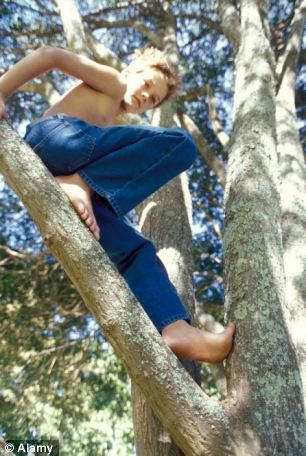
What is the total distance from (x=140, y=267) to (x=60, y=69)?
805 millimetres

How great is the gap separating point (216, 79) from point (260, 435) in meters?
5.90

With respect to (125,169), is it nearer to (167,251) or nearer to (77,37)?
(167,251)

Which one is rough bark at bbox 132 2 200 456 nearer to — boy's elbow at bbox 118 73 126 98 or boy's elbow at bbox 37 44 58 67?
boy's elbow at bbox 118 73 126 98

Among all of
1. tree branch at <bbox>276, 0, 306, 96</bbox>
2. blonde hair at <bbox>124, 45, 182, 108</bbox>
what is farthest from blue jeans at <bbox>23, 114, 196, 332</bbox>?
tree branch at <bbox>276, 0, 306, 96</bbox>

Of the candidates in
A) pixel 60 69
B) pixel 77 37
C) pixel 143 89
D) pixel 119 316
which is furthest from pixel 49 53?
pixel 77 37

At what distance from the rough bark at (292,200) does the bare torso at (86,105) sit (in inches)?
41.8

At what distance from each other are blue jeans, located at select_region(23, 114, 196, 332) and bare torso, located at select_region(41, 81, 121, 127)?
0.47 feet

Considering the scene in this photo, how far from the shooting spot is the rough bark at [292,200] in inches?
91.1

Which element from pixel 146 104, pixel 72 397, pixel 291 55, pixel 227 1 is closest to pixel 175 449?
pixel 146 104

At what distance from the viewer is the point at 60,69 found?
192 centimetres

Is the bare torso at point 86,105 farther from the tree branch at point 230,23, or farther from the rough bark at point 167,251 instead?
the tree branch at point 230,23

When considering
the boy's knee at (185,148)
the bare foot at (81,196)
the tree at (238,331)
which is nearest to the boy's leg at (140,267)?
the bare foot at (81,196)

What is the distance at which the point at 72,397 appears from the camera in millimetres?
5918

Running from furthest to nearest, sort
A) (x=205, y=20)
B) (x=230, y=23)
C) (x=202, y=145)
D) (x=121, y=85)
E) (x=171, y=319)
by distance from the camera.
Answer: (x=205, y=20)
(x=202, y=145)
(x=230, y=23)
(x=121, y=85)
(x=171, y=319)
